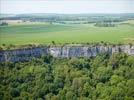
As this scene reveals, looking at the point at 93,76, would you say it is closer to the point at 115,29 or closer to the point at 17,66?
the point at 17,66

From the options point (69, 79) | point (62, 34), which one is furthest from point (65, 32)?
point (69, 79)

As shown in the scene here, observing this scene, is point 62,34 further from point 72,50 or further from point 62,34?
point 72,50

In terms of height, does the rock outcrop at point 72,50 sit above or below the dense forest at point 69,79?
above

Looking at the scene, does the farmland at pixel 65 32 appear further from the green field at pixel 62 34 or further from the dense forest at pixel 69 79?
the dense forest at pixel 69 79

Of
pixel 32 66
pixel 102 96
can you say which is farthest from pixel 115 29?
pixel 102 96

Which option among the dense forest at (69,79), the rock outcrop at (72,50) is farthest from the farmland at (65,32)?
the dense forest at (69,79)
